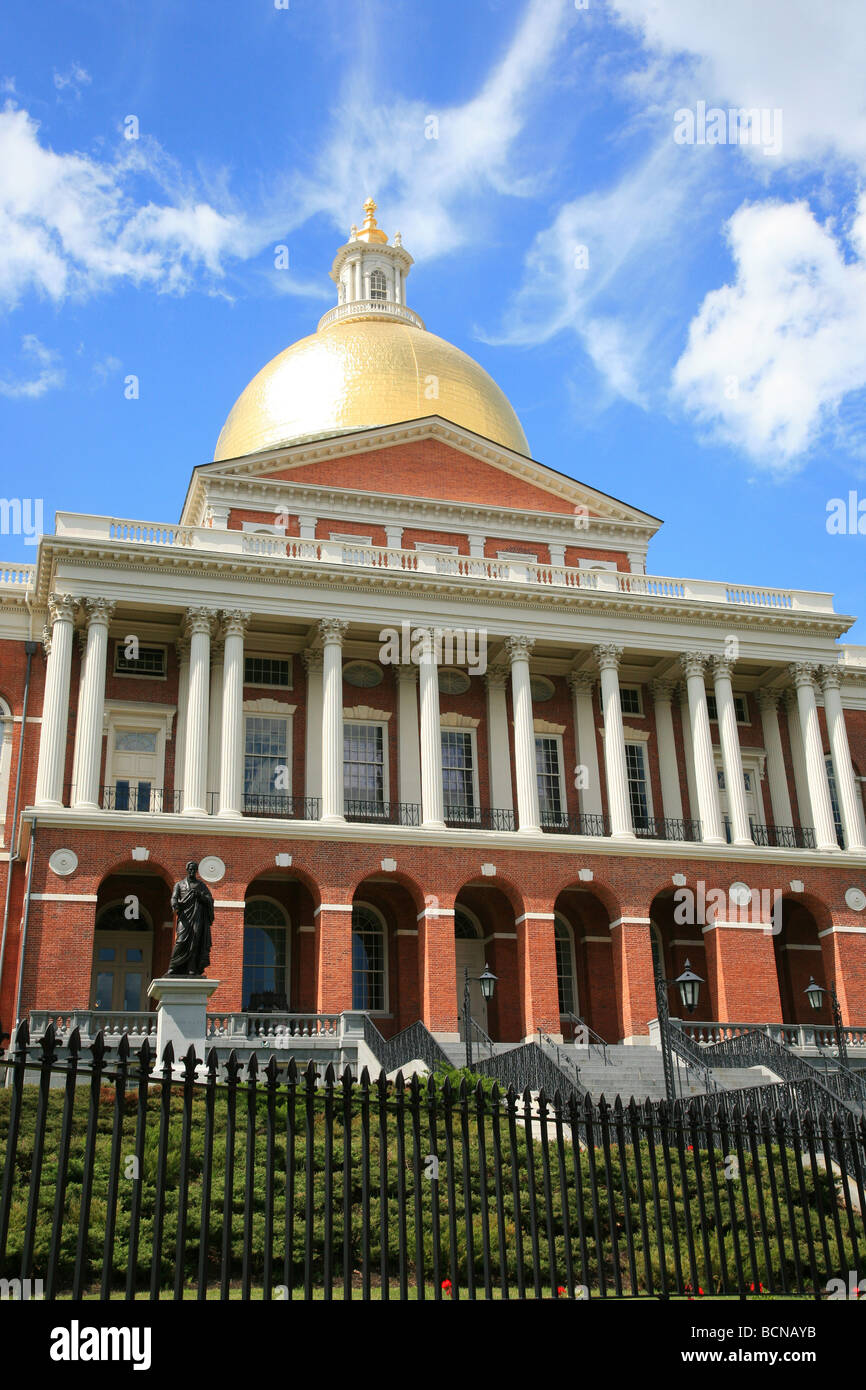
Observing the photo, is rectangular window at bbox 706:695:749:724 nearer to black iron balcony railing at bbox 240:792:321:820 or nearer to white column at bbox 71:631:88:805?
black iron balcony railing at bbox 240:792:321:820

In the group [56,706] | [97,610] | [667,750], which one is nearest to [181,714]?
[97,610]

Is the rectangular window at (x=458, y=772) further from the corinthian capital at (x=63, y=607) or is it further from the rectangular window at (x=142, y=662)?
the corinthian capital at (x=63, y=607)

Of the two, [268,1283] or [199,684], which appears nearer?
[268,1283]

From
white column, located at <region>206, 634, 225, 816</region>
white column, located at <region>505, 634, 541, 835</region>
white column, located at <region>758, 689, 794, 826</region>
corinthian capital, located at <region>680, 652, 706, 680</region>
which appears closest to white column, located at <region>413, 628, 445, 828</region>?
white column, located at <region>505, 634, 541, 835</region>

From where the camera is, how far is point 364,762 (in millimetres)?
38656

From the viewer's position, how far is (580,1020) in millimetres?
37031

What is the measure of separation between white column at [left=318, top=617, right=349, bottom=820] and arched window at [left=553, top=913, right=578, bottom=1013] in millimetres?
7508

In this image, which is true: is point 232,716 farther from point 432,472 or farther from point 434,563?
point 432,472

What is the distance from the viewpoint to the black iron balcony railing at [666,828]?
39.8m

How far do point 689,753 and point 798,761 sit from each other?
12.0ft

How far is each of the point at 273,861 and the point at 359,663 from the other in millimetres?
7440
